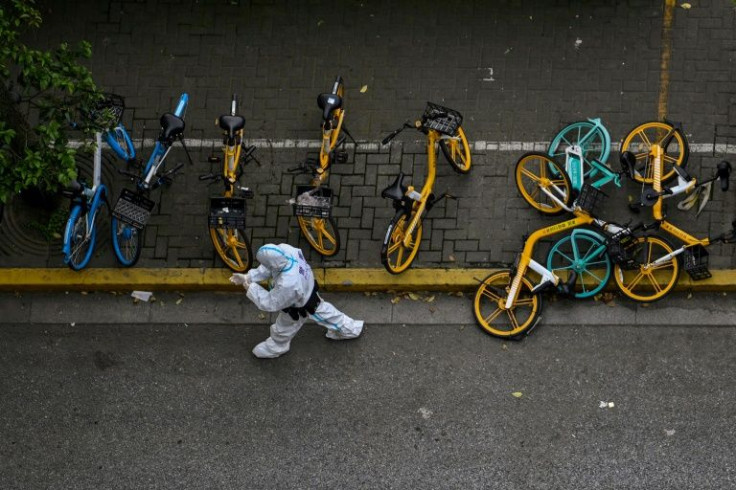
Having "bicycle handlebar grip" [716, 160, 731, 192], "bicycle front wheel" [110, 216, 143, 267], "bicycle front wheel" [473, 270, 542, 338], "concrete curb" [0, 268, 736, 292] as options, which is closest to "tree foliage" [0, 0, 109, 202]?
"bicycle front wheel" [110, 216, 143, 267]

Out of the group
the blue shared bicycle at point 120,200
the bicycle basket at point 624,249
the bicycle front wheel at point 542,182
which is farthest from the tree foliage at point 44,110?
the bicycle basket at point 624,249

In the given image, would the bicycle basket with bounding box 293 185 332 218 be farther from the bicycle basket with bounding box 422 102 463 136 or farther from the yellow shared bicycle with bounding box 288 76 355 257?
the bicycle basket with bounding box 422 102 463 136

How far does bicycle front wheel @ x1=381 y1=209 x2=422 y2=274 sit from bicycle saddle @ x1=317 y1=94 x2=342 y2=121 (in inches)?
53.5

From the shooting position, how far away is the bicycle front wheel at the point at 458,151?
9.94 metres

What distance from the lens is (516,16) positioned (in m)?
10.9

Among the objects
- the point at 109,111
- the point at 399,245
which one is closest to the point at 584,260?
the point at 399,245

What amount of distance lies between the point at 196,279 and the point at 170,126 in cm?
173

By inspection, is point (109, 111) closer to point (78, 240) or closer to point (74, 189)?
point (74, 189)

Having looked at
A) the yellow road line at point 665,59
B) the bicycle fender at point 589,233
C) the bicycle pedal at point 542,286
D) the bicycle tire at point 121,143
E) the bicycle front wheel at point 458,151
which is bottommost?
the bicycle pedal at point 542,286

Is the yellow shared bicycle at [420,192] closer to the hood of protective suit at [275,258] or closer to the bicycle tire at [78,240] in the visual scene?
the hood of protective suit at [275,258]

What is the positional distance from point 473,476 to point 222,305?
3.35m

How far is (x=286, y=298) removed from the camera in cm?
853

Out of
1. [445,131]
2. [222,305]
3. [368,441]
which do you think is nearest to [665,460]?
[368,441]

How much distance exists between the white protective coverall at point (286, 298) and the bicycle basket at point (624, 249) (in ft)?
9.23
